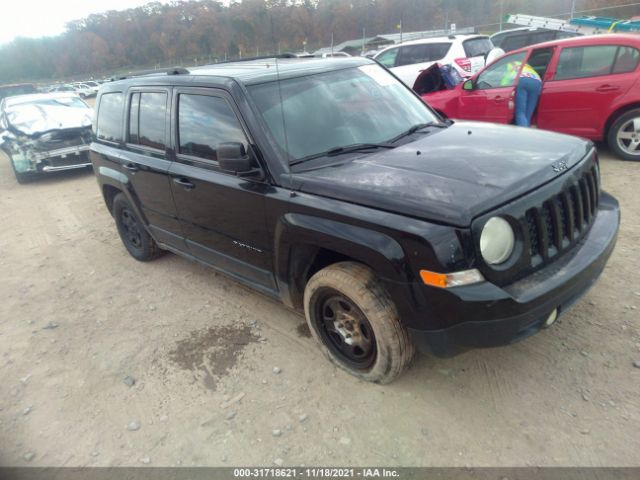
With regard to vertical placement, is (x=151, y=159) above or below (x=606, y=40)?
below

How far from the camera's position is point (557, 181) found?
95.7 inches

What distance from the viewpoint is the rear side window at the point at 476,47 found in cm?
1006

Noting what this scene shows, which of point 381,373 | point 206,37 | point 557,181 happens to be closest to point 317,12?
point 206,37

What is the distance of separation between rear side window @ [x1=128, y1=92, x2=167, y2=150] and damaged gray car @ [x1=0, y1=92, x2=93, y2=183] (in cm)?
667

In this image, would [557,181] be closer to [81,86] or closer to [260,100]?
[260,100]

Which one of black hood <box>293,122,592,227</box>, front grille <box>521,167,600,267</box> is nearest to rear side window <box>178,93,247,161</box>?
black hood <box>293,122,592,227</box>

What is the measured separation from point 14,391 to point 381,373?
2671 millimetres

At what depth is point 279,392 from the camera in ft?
9.43

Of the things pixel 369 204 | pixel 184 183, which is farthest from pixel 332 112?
pixel 184 183

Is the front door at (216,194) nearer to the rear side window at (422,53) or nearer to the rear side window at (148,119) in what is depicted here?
the rear side window at (148,119)

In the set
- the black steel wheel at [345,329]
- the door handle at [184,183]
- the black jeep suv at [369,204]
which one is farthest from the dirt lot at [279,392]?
the door handle at [184,183]

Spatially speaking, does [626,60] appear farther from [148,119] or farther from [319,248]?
[148,119]

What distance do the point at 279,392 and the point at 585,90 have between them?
5839mm

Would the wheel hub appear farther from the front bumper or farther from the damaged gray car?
the damaged gray car
